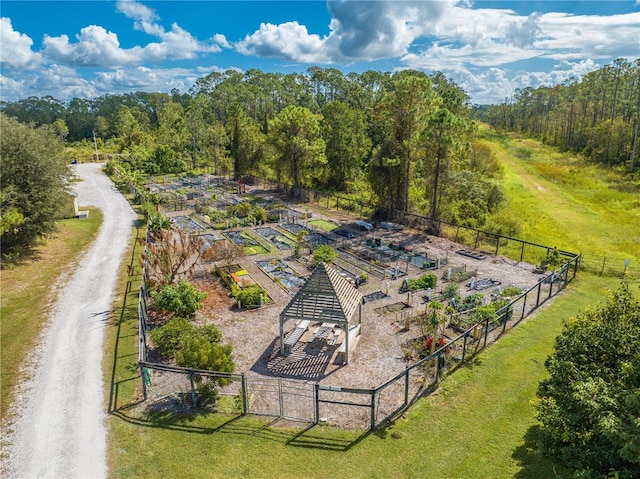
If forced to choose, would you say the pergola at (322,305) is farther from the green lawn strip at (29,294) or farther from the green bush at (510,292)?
the green lawn strip at (29,294)

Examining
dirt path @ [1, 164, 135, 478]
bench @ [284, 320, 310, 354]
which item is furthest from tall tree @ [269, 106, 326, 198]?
bench @ [284, 320, 310, 354]

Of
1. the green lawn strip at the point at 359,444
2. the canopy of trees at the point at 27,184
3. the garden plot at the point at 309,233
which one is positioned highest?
the canopy of trees at the point at 27,184

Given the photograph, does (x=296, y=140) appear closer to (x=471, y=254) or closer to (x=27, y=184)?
(x=471, y=254)

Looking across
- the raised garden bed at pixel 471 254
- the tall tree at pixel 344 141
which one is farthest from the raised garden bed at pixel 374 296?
the tall tree at pixel 344 141

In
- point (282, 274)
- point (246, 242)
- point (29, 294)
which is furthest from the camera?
point (246, 242)

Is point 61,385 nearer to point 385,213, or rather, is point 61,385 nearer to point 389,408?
point 389,408

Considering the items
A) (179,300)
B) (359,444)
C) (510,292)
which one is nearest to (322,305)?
(359,444)

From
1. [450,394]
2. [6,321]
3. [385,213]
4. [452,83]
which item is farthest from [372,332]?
[452,83]
